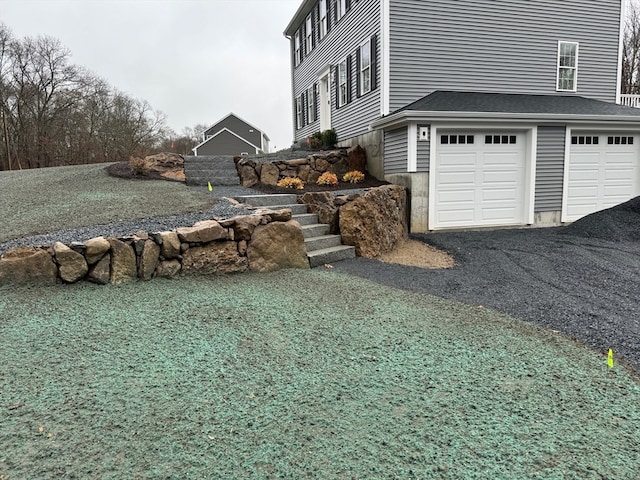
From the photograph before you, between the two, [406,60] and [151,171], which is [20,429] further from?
[406,60]

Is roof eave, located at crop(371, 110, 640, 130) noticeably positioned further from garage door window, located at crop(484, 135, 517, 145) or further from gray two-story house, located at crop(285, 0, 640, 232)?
garage door window, located at crop(484, 135, 517, 145)

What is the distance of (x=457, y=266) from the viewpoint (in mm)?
6090

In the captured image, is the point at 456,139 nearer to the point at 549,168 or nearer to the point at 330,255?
the point at 549,168

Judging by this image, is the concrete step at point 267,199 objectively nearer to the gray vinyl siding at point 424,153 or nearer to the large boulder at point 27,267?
the gray vinyl siding at point 424,153

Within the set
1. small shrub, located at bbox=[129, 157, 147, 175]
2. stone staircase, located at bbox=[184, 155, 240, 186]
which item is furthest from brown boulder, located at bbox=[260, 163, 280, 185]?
small shrub, located at bbox=[129, 157, 147, 175]

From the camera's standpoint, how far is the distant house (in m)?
28.9

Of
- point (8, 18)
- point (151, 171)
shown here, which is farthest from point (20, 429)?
point (8, 18)

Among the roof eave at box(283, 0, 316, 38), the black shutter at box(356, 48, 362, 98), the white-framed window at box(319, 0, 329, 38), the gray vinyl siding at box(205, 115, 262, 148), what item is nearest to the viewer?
the black shutter at box(356, 48, 362, 98)

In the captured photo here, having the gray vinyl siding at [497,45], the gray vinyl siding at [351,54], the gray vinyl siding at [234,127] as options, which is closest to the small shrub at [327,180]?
the gray vinyl siding at [351,54]

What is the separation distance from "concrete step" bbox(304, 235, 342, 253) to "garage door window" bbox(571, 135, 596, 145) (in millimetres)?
6619

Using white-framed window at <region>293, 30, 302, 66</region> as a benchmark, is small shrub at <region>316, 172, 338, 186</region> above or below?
below

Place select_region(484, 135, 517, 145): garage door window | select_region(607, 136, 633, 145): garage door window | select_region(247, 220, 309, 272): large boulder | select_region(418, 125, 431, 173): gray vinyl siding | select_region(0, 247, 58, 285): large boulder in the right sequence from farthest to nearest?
select_region(607, 136, 633, 145): garage door window → select_region(484, 135, 517, 145): garage door window → select_region(418, 125, 431, 173): gray vinyl siding → select_region(247, 220, 309, 272): large boulder → select_region(0, 247, 58, 285): large boulder

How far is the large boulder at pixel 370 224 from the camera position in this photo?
254 inches

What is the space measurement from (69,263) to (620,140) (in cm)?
1139
